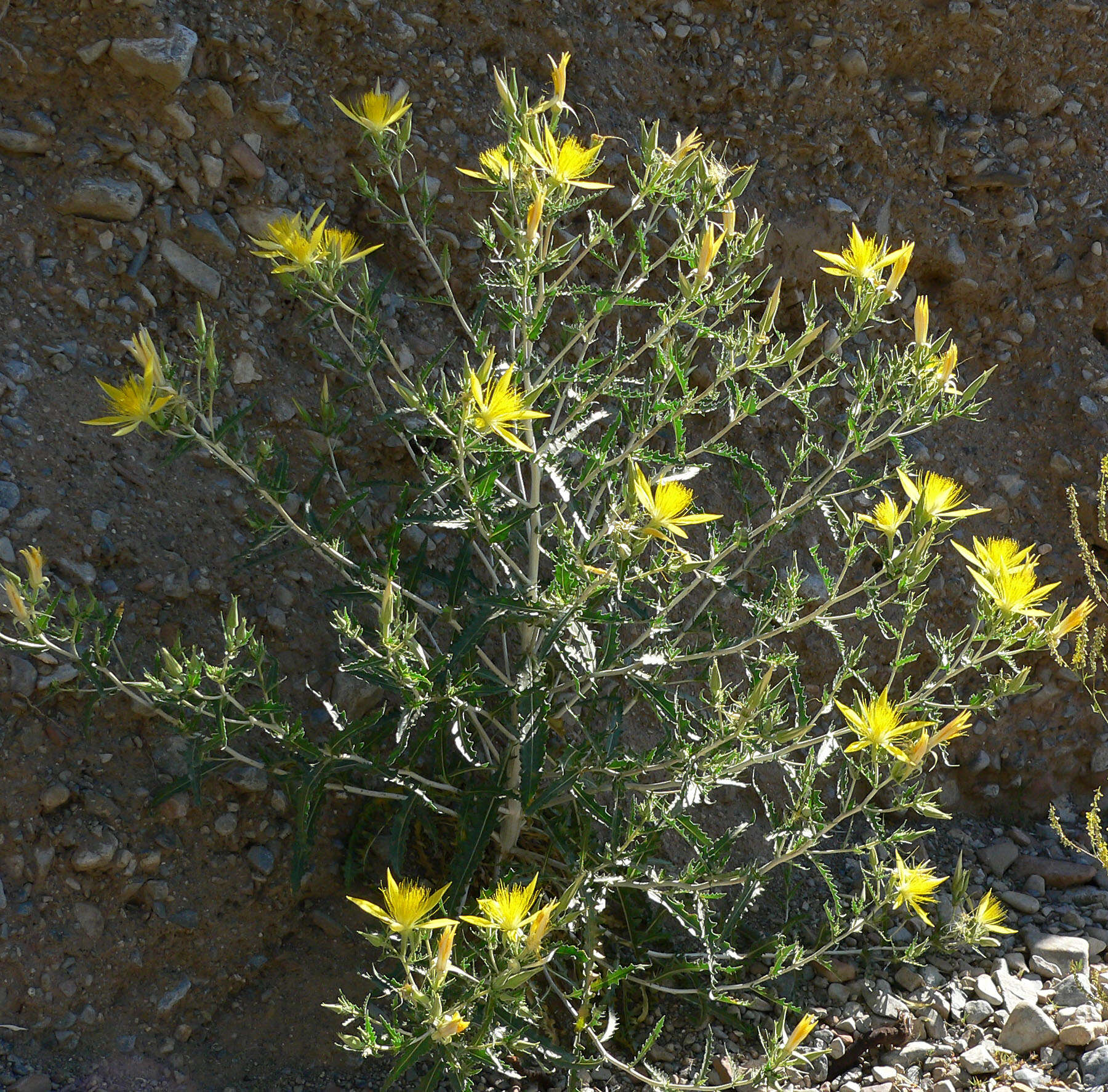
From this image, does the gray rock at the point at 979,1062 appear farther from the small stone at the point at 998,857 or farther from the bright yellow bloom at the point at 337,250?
the bright yellow bloom at the point at 337,250

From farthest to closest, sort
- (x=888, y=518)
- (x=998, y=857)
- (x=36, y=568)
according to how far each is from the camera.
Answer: (x=998, y=857) < (x=888, y=518) < (x=36, y=568)

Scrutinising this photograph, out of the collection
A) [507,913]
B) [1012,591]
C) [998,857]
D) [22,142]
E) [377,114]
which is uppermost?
[377,114]

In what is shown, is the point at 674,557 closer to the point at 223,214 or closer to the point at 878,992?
the point at 878,992

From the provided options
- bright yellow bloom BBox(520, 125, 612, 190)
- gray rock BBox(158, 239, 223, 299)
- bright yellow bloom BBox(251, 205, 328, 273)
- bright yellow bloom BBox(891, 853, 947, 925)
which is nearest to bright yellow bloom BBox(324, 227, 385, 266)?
bright yellow bloom BBox(251, 205, 328, 273)

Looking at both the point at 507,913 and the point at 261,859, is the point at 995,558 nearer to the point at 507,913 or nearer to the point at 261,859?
the point at 507,913

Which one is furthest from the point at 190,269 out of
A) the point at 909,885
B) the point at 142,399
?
the point at 909,885

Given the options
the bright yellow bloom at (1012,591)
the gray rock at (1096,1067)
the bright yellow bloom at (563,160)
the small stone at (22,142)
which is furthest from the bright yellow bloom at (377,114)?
the gray rock at (1096,1067)
